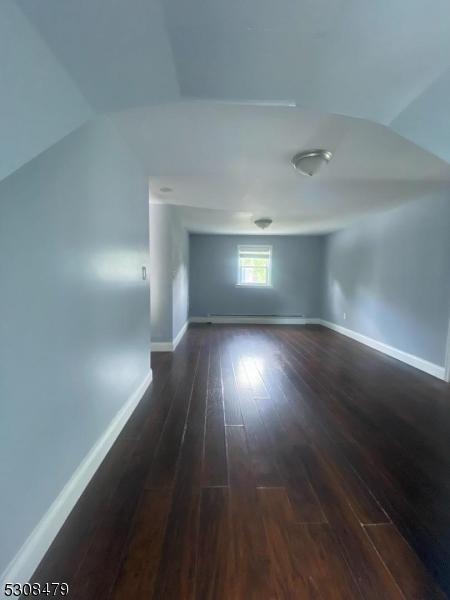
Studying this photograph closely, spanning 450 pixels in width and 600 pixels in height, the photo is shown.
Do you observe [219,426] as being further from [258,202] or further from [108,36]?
[258,202]

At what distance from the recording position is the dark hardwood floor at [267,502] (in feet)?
3.36

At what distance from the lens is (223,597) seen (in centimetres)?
96

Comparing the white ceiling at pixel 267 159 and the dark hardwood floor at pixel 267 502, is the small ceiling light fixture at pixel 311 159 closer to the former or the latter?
the white ceiling at pixel 267 159

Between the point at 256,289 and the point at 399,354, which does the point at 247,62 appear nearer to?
the point at 399,354

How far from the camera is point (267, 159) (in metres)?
2.21

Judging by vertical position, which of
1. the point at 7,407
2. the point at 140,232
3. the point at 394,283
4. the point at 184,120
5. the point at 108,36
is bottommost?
the point at 7,407

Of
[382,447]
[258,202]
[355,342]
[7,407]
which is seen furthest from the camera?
[355,342]

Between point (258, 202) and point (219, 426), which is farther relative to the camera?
point (258, 202)

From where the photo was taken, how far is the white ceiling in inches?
65.1

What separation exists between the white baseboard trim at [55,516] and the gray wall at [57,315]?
0.04m

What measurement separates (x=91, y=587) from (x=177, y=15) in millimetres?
1853

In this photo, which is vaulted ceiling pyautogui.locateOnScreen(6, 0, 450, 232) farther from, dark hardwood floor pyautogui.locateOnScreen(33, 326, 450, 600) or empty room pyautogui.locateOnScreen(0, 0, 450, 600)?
dark hardwood floor pyautogui.locateOnScreen(33, 326, 450, 600)

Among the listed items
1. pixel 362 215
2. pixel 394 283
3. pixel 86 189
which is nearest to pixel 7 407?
pixel 86 189

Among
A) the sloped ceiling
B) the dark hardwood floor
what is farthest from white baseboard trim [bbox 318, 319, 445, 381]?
the sloped ceiling
